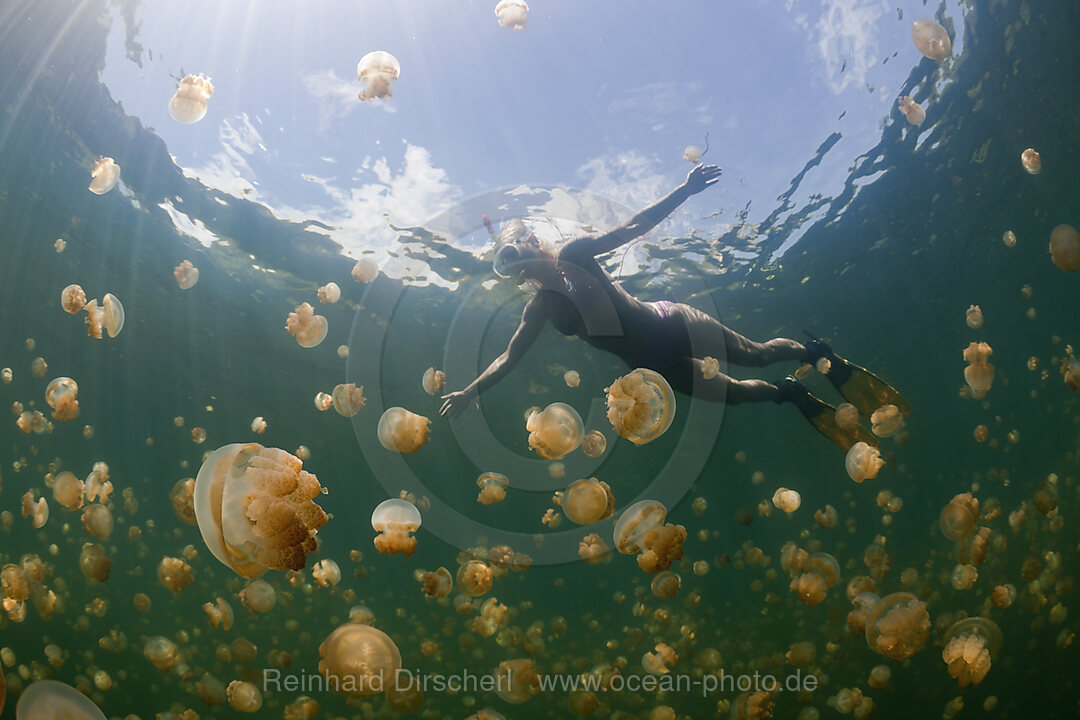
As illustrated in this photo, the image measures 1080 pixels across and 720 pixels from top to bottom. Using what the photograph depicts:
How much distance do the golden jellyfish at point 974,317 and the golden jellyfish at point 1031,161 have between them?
6.00m

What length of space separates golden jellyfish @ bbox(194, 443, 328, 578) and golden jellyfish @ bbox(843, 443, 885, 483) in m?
5.73

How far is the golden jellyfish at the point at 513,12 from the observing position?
6348 mm

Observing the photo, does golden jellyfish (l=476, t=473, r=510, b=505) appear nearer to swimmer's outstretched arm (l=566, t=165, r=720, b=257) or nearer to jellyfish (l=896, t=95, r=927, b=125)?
swimmer's outstretched arm (l=566, t=165, r=720, b=257)

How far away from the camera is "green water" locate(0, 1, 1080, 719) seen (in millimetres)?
8945

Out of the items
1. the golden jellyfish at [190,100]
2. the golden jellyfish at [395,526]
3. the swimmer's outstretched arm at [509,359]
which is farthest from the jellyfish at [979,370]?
the golden jellyfish at [190,100]

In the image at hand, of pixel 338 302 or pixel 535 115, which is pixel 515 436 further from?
pixel 535 115

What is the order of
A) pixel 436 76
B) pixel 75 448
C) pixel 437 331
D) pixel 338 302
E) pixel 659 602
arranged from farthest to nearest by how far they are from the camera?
pixel 659 602
pixel 75 448
pixel 437 331
pixel 338 302
pixel 436 76

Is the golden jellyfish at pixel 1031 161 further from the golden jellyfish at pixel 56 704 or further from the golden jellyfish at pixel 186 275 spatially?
the golden jellyfish at pixel 186 275

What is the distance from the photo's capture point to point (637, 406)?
4711 millimetres

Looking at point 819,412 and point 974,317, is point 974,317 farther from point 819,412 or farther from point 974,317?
point 819,412

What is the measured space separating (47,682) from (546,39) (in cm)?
902

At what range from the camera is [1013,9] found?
7.41 meters

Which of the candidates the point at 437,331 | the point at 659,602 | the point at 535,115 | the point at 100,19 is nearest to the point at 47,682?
the point at 100,19

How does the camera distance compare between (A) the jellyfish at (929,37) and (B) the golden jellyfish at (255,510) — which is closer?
(B) the golden jellyfish at (255,510)
